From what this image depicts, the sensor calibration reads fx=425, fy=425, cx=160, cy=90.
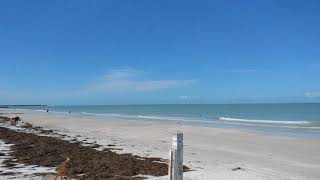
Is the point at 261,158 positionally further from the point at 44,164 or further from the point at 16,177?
the point at 16,177

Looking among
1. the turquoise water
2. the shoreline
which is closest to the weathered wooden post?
the shoreline

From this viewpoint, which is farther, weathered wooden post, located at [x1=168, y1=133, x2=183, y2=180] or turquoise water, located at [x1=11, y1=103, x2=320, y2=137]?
turquoise water, located at [x1=11, y1=103, x2=320, y2=137]

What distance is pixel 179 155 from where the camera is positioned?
5.09 meters

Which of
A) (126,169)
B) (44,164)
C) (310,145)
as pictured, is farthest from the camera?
(310,145)

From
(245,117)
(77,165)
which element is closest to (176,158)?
(77,165)

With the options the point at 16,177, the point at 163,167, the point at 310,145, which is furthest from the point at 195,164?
the point at 310,145

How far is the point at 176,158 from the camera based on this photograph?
5105 millimetres

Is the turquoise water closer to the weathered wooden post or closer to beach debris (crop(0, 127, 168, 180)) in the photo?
beach debris (crop(0, 127, 168, 180))

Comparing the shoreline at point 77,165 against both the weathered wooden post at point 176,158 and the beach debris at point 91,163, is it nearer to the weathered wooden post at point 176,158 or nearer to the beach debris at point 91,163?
the beach debris at point 91,163

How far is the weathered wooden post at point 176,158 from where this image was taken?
16.6 feet

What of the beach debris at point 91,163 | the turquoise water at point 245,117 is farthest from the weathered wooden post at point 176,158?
the turquoise water at point 245,117

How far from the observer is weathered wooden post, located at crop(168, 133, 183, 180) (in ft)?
16.6

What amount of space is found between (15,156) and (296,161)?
346 inches

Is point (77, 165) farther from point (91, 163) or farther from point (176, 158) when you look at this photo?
point (176, 158)
